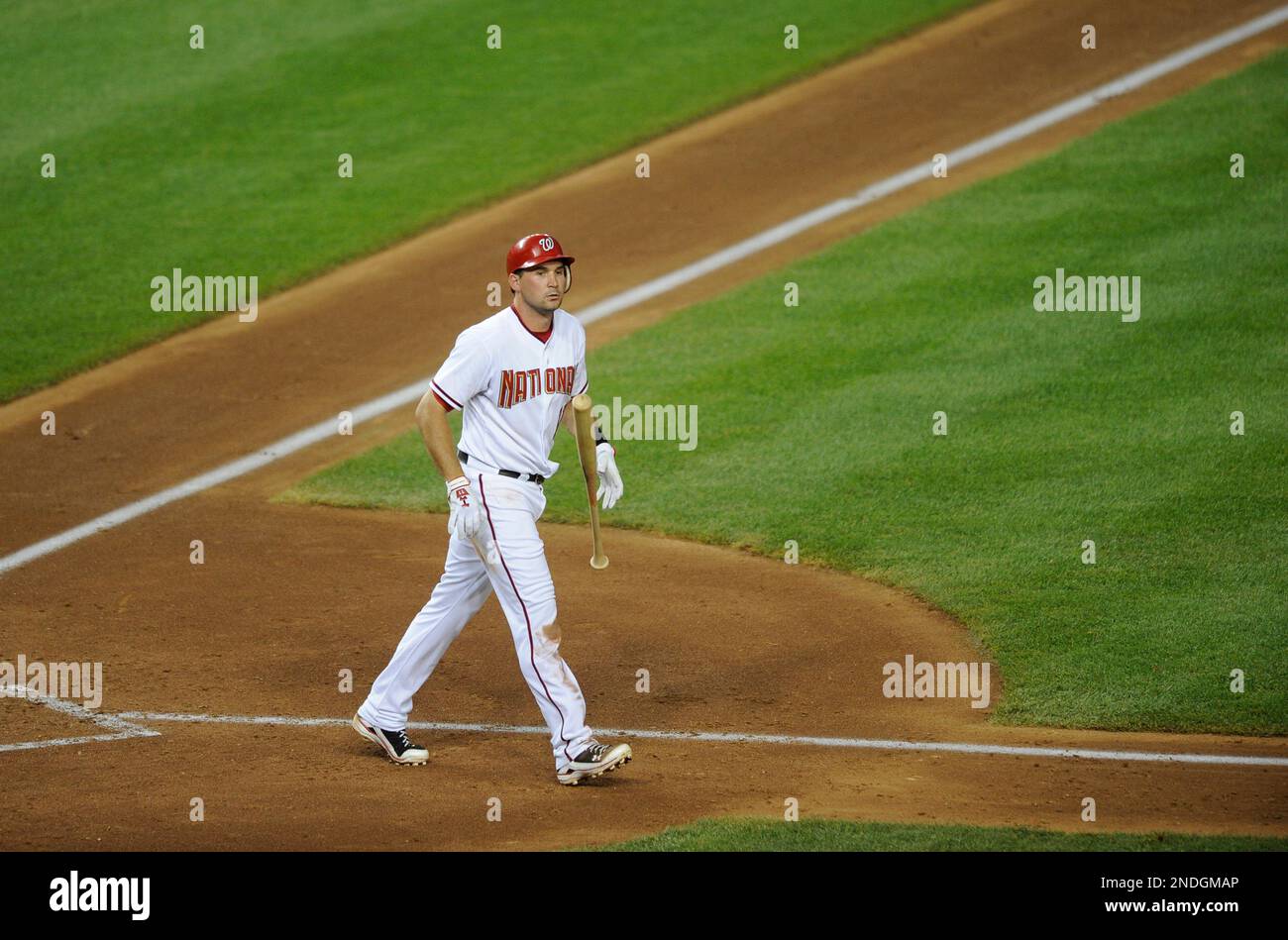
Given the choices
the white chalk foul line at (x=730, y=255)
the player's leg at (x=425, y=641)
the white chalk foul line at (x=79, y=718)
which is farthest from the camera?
the white chalk foul line at (x=730, y=255)

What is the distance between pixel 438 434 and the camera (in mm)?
7035

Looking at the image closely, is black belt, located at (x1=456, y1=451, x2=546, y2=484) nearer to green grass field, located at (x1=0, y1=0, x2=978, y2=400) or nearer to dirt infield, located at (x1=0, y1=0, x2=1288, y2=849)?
dirt infield, located at (x1=0, y1=0, x2=1288, y2=849)

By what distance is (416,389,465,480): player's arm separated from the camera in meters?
7.01

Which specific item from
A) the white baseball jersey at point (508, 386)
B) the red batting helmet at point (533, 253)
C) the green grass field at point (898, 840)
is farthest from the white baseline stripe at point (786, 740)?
the red batting helmet at point (533, 253)

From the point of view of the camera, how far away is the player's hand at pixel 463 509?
6.94 meters

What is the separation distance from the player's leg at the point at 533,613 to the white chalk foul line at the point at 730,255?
4.43 meters

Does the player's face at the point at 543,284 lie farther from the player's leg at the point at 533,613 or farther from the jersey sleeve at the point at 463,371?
the player's leg at the point at 533,613

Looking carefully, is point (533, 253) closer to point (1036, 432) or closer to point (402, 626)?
point (402, 626)

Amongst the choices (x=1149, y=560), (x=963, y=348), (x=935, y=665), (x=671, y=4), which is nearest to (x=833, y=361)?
(x=963, y=348)

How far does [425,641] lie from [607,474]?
1193 millimetres

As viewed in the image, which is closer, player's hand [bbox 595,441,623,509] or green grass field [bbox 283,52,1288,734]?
player's hand [bbox 595,441,623,509]

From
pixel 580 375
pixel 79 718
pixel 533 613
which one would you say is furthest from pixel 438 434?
pixel 79 718

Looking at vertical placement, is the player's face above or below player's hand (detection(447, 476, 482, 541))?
above

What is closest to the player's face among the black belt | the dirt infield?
the black belt
